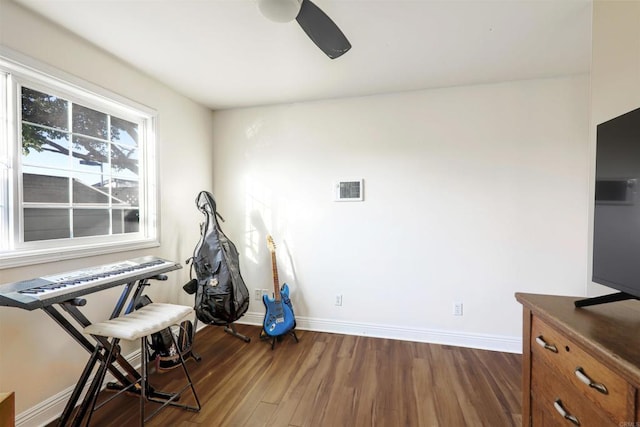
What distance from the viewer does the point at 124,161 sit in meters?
2.19

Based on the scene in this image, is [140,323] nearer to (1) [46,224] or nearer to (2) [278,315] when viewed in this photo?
(1) [46,224]

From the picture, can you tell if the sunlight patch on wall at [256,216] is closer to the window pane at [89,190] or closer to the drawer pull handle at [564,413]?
the window pane at [89,190]

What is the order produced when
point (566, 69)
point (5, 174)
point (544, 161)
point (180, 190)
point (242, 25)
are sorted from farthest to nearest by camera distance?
1. point (180, 190)
2. point (544, 161)
3. point (566, 69)
4. point (242, 25)
5. point (5, 174)

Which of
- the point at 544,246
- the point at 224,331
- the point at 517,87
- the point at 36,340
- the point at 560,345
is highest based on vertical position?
the point at 517,87

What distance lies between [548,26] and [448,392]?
2492mm

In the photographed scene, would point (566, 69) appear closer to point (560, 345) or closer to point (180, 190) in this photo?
point (560, 345)

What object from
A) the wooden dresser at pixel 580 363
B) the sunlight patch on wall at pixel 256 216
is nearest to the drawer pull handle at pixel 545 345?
the wooden dresser at pixel 580 363

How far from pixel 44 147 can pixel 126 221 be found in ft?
2.45

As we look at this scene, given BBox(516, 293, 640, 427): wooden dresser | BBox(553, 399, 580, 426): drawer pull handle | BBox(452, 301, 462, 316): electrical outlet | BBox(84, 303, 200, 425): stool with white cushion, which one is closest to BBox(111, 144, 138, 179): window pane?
BBox(84, 303, 200, 425): stool with white cushion

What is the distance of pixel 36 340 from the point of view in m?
1.52

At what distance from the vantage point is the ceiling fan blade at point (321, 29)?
122 cm

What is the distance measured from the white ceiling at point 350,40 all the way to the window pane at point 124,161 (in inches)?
26.7

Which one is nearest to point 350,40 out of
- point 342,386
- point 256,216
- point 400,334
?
point 256,216

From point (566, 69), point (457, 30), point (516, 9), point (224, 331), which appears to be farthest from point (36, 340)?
point (566, 69)
